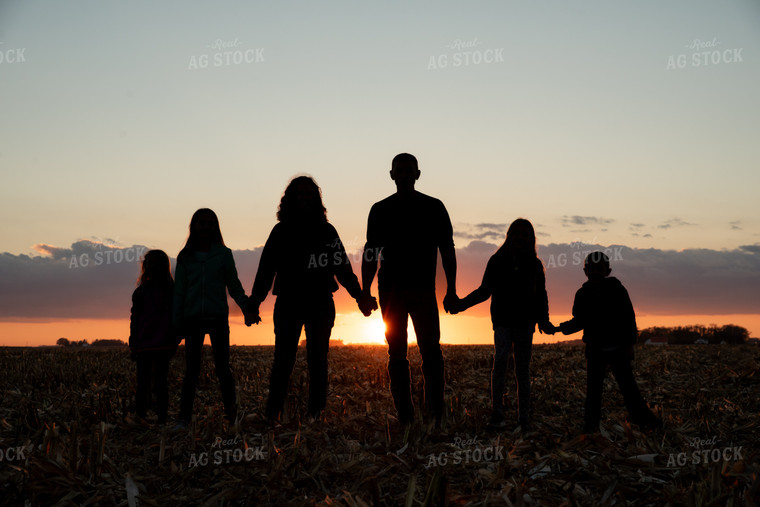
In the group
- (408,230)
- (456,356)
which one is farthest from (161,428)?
(456,356)

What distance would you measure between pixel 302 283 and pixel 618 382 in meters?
3.66

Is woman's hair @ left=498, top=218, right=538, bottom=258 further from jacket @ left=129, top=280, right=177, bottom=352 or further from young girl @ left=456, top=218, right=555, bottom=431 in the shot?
jacket @ left=129, top=280, right=177, bottom=352

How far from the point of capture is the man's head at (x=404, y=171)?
245 inches

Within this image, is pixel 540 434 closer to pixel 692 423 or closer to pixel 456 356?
pixel 692 423

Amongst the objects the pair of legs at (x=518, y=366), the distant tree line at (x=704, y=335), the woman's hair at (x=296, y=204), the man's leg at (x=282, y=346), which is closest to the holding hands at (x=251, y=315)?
the man's leg at (x=282, y=346)

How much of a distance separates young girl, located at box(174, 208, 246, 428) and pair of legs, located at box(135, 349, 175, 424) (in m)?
0.66

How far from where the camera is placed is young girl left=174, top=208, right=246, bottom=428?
21.4ft

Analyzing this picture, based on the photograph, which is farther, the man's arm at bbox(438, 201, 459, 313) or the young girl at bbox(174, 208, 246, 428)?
the young girl at bbox(174, 208, 246, 428)

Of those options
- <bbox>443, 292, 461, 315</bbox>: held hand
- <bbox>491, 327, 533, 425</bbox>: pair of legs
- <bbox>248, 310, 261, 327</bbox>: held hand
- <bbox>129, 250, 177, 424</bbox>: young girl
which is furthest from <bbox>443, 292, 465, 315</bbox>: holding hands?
<bbox>129, 250, 177, 424</bbox>: young girl

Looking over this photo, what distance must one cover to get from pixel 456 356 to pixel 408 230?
836cm

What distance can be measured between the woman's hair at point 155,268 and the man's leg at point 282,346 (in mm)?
1942

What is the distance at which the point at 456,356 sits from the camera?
548 inches

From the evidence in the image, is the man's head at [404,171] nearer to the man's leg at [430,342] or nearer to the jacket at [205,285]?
the man's leg at [430,342]

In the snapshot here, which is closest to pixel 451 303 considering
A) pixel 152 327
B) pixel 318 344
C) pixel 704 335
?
pixel 318 344
